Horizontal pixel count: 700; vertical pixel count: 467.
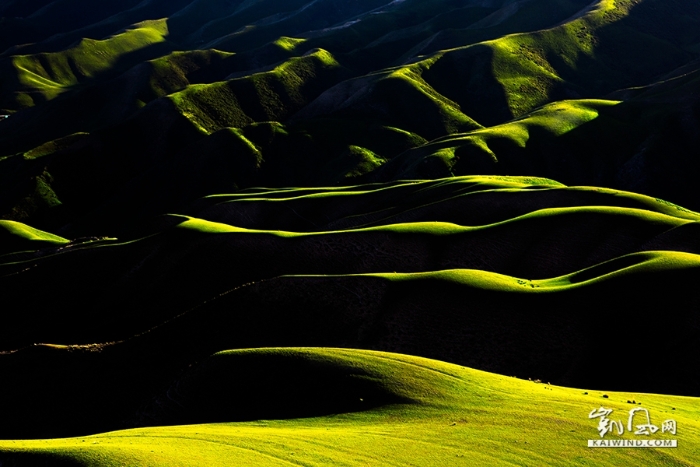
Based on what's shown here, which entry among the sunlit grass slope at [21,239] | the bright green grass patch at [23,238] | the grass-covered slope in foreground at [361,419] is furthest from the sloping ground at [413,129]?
the grass-covered slope in foreground at [361,419]

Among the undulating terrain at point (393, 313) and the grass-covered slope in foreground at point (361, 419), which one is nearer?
the grass-covered slope in foreground at point (361, 419)

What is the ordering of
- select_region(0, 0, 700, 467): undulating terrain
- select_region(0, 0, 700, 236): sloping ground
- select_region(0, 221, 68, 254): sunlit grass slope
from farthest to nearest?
select_region(0, 0, 700, 236): sloping ground, select_region(0, 221, 68, 254): sunlit grass slope, select_region(0, 0, 700, 467): undulating terrain

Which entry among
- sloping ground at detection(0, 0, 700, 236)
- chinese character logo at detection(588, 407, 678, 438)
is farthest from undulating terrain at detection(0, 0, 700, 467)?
sloping ground at detection(0, 0, 700, 236)

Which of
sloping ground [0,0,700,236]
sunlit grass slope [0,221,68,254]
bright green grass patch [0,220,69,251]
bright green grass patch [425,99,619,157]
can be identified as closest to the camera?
sunlit grass slope [0,221,68,254]

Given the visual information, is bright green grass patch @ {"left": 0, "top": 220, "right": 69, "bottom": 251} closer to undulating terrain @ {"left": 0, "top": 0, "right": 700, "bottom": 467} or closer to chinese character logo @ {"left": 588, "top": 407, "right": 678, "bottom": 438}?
undulating terrain @ {"left": 0, "top": 0, "right": 700, "bottom": 467}

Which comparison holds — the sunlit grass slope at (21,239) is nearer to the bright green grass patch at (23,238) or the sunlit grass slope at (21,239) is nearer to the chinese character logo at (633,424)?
the bright green grass patch at (23,238)

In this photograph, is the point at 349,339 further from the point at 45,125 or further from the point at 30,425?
A: the point at 45,125

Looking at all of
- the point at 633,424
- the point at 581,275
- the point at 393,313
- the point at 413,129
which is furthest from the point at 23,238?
the point at 633,424

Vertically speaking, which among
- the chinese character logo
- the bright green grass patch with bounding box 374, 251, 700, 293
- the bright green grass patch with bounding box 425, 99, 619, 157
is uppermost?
the bright green grass patch with bounding box 425, 99, 619, 157
